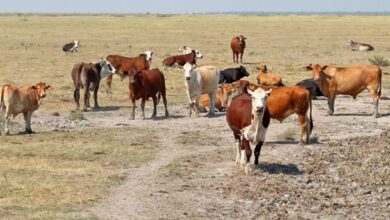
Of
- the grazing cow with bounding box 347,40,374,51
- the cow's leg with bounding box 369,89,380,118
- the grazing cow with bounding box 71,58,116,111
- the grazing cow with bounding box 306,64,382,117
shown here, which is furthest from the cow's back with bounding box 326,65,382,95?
the grazing cow with bounding box 347,40,374,51

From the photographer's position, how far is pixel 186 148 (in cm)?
1516

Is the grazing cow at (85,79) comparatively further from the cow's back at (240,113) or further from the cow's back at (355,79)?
the cow's back at (240,113)

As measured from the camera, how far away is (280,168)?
43.2 feet

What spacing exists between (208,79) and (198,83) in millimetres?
480

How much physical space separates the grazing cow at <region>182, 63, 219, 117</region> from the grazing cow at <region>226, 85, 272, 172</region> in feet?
20.4

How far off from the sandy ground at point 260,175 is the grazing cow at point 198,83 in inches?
48.4

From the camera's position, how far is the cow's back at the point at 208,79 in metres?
19.8

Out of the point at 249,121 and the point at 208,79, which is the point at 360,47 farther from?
the point at 249,121

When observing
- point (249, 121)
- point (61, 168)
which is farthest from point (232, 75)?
point (61, 168)

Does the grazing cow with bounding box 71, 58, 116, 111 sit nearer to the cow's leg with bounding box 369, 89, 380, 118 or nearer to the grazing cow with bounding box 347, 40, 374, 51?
the cow's leg with bounding box 369, 89, 380, 118

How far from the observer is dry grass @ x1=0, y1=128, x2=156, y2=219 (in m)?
10.5

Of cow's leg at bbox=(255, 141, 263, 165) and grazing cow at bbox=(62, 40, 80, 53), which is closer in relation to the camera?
cow's leg at bbox=(255, 141, 263, 165)

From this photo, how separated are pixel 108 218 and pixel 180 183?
2.24 meters

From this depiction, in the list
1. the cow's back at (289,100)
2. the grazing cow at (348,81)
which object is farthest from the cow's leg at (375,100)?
the cow's back at (289,100)
